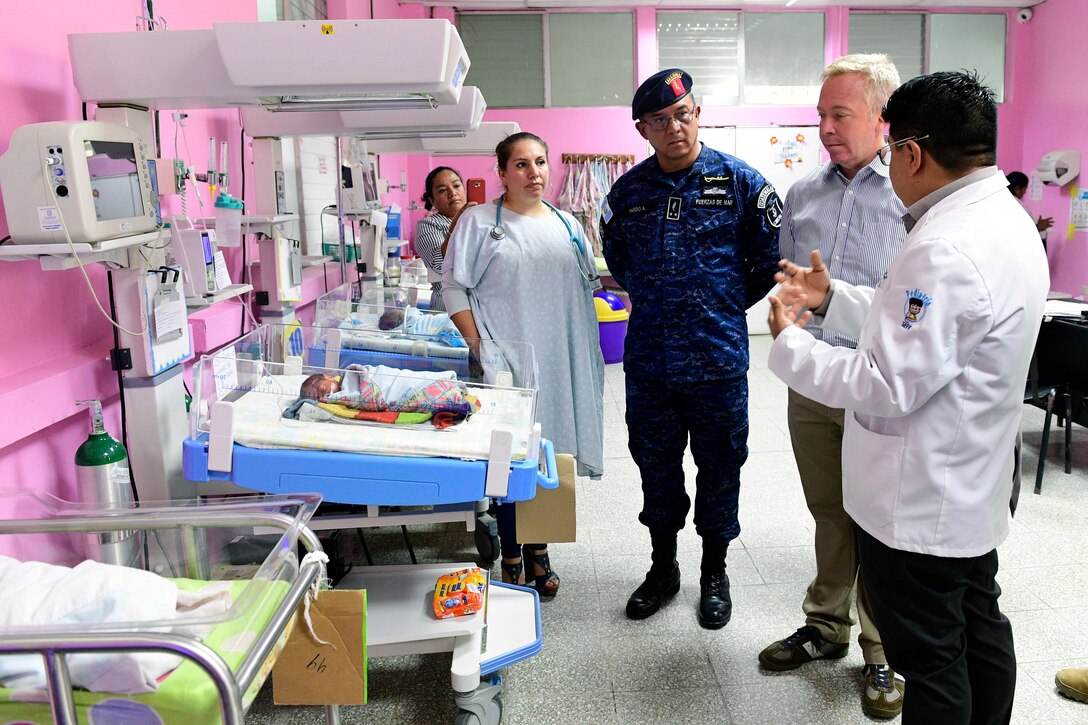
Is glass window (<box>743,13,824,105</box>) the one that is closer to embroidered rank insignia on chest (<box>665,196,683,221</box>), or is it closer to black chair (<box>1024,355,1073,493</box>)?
black chair (<box>1024,355,1073,493</box>)

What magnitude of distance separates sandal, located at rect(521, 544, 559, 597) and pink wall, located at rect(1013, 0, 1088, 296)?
6.34m

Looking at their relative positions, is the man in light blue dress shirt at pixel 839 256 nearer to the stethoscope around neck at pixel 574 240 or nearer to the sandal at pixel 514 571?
the stethoscope around neck at pixel 574 240

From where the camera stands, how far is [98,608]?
4.13 feet

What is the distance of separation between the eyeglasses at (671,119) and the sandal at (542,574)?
1.42 m

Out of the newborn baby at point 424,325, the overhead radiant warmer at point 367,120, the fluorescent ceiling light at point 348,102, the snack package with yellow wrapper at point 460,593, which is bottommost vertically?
the snack package with yellow wrapper at point 460,593

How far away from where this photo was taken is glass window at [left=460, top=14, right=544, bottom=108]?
8.01 meters

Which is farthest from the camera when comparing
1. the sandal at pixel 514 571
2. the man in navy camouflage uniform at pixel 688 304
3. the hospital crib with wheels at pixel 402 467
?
the sandal at pixel 514 571

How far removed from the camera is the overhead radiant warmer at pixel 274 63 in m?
1.84

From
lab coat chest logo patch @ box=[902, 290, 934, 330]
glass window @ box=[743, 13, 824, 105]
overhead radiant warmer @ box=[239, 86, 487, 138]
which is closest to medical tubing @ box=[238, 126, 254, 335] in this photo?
overhead radiant warmer @ box=[239, 86, 487, 138]

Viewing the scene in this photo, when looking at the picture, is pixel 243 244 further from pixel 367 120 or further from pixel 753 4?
pixel 753 4

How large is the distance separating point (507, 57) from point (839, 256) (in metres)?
6.47

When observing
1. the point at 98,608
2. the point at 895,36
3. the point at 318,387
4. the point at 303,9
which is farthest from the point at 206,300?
the point at 895,36

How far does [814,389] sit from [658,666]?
1.16m

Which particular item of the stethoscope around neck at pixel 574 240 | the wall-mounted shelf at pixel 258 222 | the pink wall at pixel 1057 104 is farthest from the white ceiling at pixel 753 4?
the stethoscope around neck at pixel 574 240
